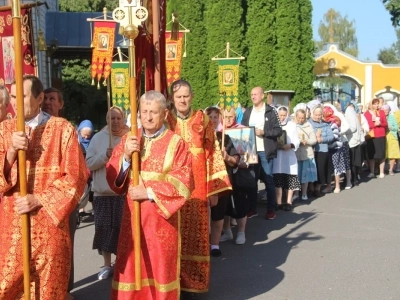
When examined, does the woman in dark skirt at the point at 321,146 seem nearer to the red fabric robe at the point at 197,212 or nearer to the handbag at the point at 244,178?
the handbag at the point at 244,178

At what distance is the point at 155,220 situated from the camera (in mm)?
4688

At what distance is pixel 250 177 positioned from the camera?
8.36 meters

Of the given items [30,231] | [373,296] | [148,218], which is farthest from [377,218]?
[30,231]

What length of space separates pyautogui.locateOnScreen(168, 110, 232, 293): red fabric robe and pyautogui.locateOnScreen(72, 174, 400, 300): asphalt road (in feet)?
0.94

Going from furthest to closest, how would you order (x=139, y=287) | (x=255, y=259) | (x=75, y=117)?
(x=75, y=117) < (x=255, y=259) < (x=139, y=287)

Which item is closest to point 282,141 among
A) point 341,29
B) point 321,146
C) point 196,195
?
point 321,146

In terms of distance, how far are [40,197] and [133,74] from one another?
44.4 inches

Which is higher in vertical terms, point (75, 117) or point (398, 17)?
point (398, 17)

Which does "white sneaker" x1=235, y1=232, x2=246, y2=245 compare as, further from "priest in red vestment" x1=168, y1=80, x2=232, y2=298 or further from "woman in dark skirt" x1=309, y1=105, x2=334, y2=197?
"woman in dark skirt" x1=309, y1=105, x2=334, y2=197

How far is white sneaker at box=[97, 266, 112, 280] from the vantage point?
258 inches

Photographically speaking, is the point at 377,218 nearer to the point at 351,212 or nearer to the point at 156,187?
the point at 351,212

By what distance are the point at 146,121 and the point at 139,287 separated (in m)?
1.13

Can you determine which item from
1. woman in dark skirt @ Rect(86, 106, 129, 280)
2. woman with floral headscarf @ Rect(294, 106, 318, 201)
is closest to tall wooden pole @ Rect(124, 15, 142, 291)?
woman in dark skirt @ Rect(86, 106, 129, 280)

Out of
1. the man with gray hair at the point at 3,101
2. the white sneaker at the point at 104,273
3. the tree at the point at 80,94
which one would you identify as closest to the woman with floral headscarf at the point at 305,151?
the white sneaker at the point at 104,273
